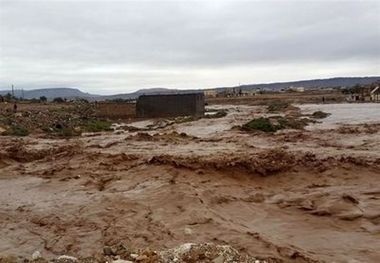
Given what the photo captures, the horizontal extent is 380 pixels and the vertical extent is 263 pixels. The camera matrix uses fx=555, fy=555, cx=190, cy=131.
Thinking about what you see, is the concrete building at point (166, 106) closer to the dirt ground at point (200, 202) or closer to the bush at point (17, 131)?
the bush at point (17, 131)

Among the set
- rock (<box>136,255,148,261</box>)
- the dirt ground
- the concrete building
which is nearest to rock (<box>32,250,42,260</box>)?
the dirt ground

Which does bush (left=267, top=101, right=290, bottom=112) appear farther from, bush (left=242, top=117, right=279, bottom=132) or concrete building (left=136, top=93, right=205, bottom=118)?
bush (left=242, top=117, right=279, bottom=132)

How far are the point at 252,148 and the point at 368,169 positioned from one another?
566 cm

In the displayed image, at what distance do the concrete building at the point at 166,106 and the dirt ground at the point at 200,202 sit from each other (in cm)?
2592

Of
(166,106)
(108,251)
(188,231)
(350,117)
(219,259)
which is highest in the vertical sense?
(219,259)

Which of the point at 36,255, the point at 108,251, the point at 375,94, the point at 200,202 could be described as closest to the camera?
the point at 108,251

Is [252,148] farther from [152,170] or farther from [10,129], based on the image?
[10,129]

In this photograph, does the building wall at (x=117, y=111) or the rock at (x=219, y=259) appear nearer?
the rock at (x=219, y=259)

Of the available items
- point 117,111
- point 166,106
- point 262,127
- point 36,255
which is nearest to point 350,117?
point 262,127

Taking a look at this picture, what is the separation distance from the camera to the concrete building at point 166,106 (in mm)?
44469

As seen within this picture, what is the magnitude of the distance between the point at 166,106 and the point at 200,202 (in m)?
34.1

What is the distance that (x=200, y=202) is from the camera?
1081cm

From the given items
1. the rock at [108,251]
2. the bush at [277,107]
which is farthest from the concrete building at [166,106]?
the rock at [108,251]

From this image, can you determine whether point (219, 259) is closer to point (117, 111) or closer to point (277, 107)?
point (117, 111)
